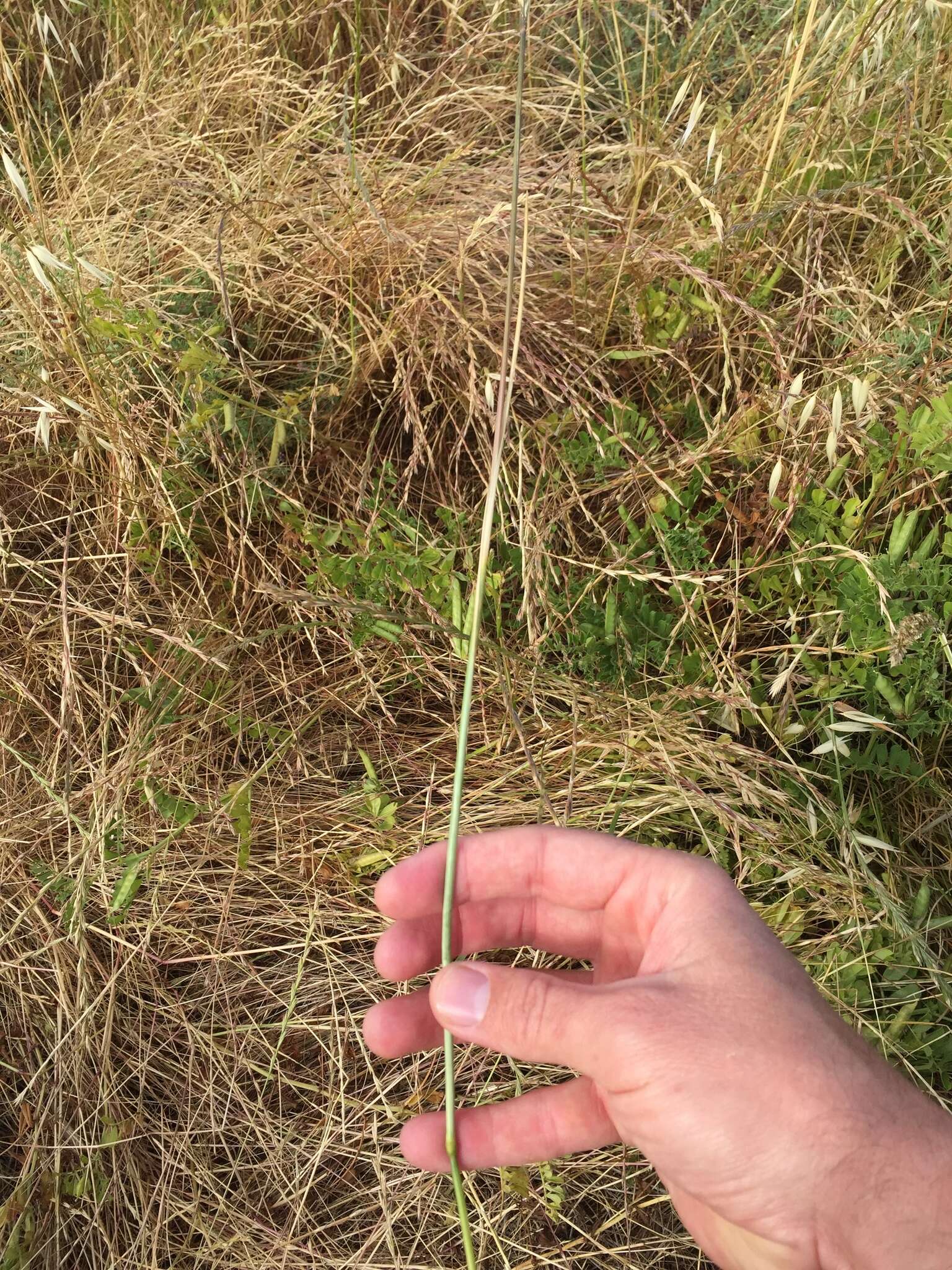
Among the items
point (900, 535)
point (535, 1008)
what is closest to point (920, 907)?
point (900, 535)

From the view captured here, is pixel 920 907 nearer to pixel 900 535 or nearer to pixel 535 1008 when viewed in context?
pixel 900 535

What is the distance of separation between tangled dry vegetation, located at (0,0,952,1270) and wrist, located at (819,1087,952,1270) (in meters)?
0.48

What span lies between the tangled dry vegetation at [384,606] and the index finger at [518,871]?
238 millimetres

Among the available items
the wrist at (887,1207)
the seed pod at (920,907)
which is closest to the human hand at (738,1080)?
the wrist at (887,1207)

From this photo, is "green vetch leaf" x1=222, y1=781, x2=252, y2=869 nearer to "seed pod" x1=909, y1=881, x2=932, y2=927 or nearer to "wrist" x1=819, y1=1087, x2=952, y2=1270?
"wrist" x1=819, y1=1087, x2=952, y2=1270

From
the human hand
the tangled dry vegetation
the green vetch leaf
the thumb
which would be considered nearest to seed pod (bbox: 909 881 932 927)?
the tangled dry vegetation

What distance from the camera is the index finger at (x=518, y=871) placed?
1.24 meters

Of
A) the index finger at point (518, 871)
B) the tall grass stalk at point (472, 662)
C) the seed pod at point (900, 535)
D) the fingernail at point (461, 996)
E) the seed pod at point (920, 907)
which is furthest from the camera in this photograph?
the seed pod at point (900, 535)

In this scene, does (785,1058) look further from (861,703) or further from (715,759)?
(861,703)

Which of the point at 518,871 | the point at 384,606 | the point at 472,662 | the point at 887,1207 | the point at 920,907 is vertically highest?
the point at 472,662

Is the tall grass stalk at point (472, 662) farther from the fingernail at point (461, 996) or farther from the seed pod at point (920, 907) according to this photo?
the seed pod at point (920, 907)

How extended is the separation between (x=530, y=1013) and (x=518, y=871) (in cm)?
29

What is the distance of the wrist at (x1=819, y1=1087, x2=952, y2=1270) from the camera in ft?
Result: 3.14

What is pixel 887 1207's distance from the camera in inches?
37.7
